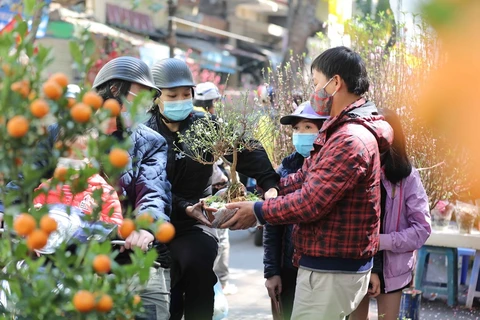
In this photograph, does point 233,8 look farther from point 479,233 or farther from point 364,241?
point 364,241

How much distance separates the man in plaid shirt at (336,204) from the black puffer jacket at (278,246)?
793 mm

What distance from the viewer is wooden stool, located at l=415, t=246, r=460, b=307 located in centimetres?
686

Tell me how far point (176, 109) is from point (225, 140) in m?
0.47

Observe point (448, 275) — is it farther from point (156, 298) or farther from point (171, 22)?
point (171, 22)

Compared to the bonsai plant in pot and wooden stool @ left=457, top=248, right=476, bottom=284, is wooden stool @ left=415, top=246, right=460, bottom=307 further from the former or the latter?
the bonsai plant in pot

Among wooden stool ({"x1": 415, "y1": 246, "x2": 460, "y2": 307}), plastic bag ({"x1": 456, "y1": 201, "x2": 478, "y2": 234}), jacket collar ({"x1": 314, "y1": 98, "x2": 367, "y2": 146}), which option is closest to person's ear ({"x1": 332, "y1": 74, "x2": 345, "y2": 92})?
jacket collar ({"x1": 314, "y1": 98, "x2": 367, "y2": 146})

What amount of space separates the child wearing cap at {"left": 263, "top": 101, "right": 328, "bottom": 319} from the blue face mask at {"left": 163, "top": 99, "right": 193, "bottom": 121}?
552 millimetres

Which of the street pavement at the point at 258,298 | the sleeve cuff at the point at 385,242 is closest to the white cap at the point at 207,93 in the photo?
the street pavement at the point at 258,298

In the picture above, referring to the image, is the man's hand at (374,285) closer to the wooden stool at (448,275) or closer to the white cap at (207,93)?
the wooden stool at (448,275)

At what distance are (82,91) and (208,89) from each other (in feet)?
18.7

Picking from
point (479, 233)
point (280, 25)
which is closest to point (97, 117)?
point (479, 233)

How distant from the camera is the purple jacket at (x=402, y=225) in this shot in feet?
13.0

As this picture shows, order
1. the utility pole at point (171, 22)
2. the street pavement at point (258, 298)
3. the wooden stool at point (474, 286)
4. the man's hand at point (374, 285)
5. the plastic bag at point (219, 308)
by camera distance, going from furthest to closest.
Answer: the utility pole at point (171, 22)
the wooden stool at point (474, 286)
the street pavement at point (258, 298)
the plastic bag at point (219, 308)
the man's hand at point (374, 285)

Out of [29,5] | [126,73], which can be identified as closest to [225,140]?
[126,73]
